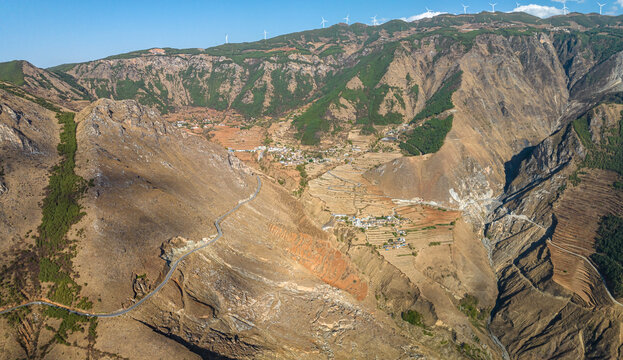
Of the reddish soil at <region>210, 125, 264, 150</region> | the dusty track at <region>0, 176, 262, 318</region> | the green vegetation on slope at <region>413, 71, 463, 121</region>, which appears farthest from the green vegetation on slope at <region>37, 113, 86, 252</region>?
the green vegetation on slope at <region>413, 71, 463, 121</region>

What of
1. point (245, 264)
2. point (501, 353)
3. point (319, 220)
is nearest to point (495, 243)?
point (501, 353)

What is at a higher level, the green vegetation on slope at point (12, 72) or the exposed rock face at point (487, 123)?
the green vegetation on slope at point (12, 72)

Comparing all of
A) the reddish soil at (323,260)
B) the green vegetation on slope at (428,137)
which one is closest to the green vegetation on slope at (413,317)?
the reddish soil at (323,260)

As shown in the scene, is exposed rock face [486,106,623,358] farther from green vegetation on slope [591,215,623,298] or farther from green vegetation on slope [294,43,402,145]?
green vegetation on slope [294,43,402,145]

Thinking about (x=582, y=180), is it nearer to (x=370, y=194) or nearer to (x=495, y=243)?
(x=495, y=243)

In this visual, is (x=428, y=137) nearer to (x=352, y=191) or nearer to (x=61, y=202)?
(x=352, y=191)

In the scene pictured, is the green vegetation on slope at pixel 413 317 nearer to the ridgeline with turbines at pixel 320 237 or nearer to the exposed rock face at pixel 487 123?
the ridgeline with turbines at pixel 320 237
